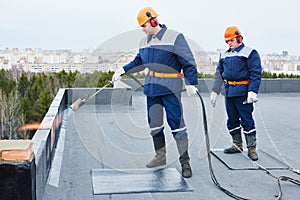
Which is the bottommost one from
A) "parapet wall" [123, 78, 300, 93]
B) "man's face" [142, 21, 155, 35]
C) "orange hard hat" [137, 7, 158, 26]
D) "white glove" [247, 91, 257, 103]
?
"parapet wall" [123, 78, 300, 93]

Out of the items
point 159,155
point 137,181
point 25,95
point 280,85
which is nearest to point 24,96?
point 25,95

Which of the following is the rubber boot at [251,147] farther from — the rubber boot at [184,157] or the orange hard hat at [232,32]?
the orange hard hat at [232,32]

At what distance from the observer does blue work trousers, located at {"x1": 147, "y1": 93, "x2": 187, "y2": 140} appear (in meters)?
3.53

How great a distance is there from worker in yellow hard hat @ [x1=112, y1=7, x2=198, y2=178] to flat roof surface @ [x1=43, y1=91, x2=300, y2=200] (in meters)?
0.45

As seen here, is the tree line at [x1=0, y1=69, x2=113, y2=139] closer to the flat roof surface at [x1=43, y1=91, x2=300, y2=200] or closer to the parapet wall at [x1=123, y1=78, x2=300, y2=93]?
the parapet wall at [x1=123, y1=78, x2=300, y2=93]

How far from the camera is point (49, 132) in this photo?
11.4 ft

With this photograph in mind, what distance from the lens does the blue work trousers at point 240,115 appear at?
408cm

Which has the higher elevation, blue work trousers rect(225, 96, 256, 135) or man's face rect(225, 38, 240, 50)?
man's face rect(225, 38, 240, 50)

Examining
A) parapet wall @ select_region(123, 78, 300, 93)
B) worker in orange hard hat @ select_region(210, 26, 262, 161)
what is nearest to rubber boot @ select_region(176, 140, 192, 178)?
worker in orange hard hat @ select_region(210, 26, 262, 161)

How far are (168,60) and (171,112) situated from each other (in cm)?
44

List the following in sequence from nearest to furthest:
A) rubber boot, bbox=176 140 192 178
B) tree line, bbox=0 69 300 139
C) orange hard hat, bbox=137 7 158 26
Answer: orange hard hat, bbox=137 7 158 26
rubber boot, bbox=176 140 192 178
tree line, bbox=0 69 300 139

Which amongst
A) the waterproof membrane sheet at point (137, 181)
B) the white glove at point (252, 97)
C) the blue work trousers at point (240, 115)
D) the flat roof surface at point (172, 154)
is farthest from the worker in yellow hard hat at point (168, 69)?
the blue work trousers at point (240, 115)

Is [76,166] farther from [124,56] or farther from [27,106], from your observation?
[27,106]

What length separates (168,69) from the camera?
3521mm
